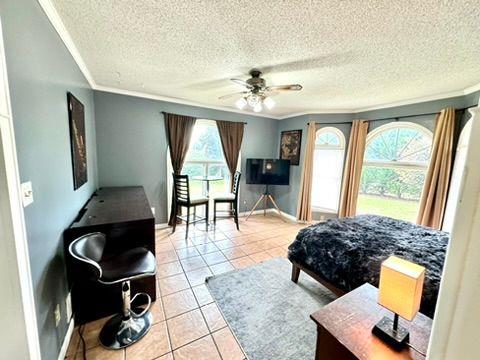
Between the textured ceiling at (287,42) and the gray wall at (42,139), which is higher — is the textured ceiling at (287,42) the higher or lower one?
the higher one

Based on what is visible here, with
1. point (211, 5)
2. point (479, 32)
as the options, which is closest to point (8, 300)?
point (211, 5)

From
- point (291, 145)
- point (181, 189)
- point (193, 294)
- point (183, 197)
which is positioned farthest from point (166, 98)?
point (193, 294)

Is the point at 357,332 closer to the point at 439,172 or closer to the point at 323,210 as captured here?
the point at 439,172

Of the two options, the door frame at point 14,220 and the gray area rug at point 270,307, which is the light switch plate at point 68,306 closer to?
the door frame at point 14,220

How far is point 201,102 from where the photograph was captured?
3945 millimetres

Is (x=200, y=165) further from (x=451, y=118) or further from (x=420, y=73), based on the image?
(x=451, y=118)

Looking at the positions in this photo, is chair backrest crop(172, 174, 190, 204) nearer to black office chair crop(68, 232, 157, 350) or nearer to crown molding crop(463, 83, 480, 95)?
black office chair crop(68, 232, 157, 350)

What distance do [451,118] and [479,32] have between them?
1678 millimetres

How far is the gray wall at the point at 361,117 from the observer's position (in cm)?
275

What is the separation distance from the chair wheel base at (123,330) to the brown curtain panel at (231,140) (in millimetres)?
3154

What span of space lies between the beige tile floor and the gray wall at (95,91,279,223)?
1008 millimetres

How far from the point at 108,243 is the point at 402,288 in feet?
7.20

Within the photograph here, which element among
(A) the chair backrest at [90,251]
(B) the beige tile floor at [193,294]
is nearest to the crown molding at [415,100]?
(B) the beige tile floor at [193,294]

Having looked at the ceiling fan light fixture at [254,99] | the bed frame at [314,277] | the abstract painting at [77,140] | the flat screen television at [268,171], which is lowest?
the bed frame at [314,277]
